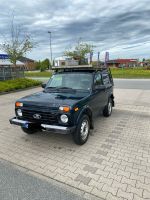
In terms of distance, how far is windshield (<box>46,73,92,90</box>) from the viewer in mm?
5105

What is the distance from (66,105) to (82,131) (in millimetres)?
895

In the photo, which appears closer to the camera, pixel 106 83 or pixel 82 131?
pixel 82 131

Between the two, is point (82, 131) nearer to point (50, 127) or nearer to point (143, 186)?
point (50, 127)

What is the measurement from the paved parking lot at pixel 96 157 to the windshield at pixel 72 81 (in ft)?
4.45

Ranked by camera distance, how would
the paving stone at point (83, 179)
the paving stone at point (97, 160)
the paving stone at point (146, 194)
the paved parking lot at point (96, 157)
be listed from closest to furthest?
the paving stone at point (146, 194)
the paved parking lot at point (96, 157)
the paving stone at point (83, 179)
the paving stone at point (97, 160)

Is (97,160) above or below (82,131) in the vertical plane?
below

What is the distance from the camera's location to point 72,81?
209 inches

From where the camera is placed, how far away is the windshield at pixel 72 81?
5.11 meters

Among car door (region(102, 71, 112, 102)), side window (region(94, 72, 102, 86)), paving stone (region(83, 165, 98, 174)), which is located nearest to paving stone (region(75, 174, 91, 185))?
paving stone (region(83, 165, 98, 174))

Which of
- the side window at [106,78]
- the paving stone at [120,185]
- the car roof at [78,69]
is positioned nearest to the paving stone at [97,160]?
Answer: the paving stone at [120,185]

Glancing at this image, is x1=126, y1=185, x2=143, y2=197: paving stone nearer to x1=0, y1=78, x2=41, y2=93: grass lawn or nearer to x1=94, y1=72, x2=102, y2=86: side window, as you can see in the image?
x1=94, y1=72, x2=102, y2=86: side window

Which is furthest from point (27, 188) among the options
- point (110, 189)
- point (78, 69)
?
point (78, 69)

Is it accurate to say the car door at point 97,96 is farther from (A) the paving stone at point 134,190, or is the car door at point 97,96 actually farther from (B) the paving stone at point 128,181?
(A) the paving stone at point 134,190

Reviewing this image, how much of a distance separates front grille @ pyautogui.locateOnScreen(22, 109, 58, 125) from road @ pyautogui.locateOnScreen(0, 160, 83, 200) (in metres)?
1.14
